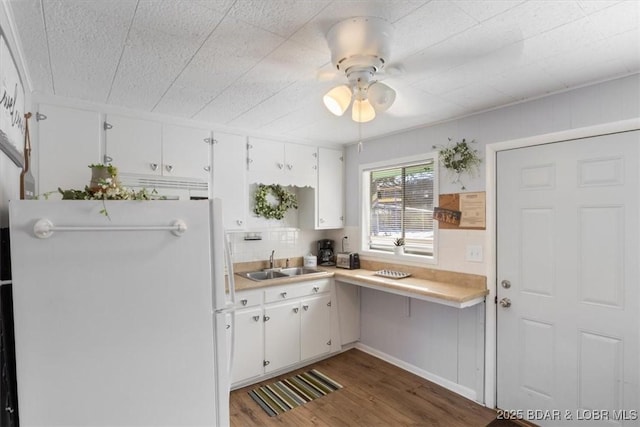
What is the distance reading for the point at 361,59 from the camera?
60.3 inches

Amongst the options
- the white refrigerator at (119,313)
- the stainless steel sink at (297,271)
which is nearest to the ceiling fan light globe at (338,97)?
the white refrigerator at (119,313)

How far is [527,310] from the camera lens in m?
2.44

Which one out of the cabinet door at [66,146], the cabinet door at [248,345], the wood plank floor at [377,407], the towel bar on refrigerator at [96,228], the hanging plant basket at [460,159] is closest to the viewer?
the towel bar on refrigerator at [96,228]

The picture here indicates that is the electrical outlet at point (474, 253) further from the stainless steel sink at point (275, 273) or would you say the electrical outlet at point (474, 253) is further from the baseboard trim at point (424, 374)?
the stainless steel sink at point (275, 273)

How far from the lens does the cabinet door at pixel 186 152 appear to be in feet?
9.02

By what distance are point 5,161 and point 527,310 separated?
314 cm

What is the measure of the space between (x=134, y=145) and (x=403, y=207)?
8.19 ft

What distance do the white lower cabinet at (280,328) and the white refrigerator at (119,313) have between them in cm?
148

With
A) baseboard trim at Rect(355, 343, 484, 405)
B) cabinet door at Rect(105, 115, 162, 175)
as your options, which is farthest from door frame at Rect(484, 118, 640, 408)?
cabinet door at Rect(105, 115, 162, 175)

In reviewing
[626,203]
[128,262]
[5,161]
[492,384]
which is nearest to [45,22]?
[5,161]

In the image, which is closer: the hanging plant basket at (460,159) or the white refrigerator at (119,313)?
the white refrigerator at (119,313)

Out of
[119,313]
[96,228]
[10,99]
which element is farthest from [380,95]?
[10,99]

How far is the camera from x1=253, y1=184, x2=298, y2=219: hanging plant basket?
345cm

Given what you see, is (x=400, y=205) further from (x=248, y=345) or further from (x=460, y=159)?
(x=248, y=345)
